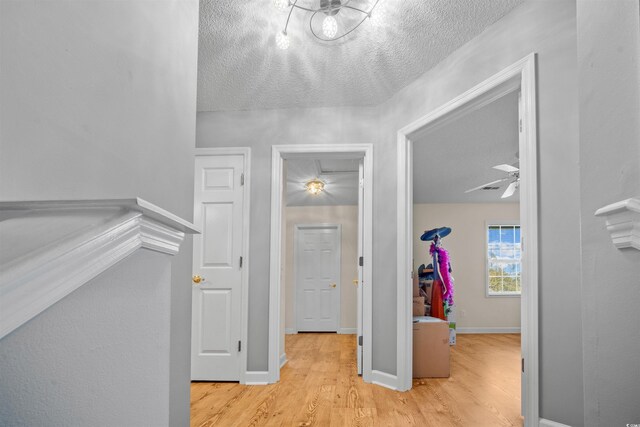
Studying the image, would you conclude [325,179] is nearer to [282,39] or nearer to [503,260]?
[282,39]

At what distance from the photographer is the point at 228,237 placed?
12.4ft

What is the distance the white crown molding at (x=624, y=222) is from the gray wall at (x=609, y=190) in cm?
3

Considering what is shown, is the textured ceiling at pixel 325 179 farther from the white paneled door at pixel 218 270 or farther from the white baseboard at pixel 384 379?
the white baseboard at pixel 384 379

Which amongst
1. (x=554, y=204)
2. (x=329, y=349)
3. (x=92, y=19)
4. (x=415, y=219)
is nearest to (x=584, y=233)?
(x=554, y=204)

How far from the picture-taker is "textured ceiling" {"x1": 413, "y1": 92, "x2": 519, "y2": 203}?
3.78 m

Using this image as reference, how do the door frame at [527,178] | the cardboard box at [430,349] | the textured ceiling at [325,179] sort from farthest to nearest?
the textured ceiling at [325,179], the cardboard box at [430,349], the door frame at [527,178]

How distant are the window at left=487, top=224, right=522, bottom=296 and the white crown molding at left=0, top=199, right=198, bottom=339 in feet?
24.9

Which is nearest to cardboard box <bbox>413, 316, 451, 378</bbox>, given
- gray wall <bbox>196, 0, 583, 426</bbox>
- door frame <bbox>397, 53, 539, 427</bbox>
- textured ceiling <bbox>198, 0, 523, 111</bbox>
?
gray wall <bbox>196, 0, 583, 426</bbox>

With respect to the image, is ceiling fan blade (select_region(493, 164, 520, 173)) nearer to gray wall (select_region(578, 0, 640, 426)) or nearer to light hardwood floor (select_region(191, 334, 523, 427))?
light hardwood floor (select_region(191, 334, 523, 427))

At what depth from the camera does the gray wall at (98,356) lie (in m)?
0.51

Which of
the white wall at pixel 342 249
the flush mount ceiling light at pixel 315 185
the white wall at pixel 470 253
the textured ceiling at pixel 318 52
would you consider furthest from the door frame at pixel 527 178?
the white wall at pixel 470 253

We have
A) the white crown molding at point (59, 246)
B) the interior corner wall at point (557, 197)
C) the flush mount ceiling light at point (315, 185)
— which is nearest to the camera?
the white crown molding at point (59, 246)

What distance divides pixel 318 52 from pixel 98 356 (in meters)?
2.57

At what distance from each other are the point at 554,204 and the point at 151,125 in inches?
75.6
